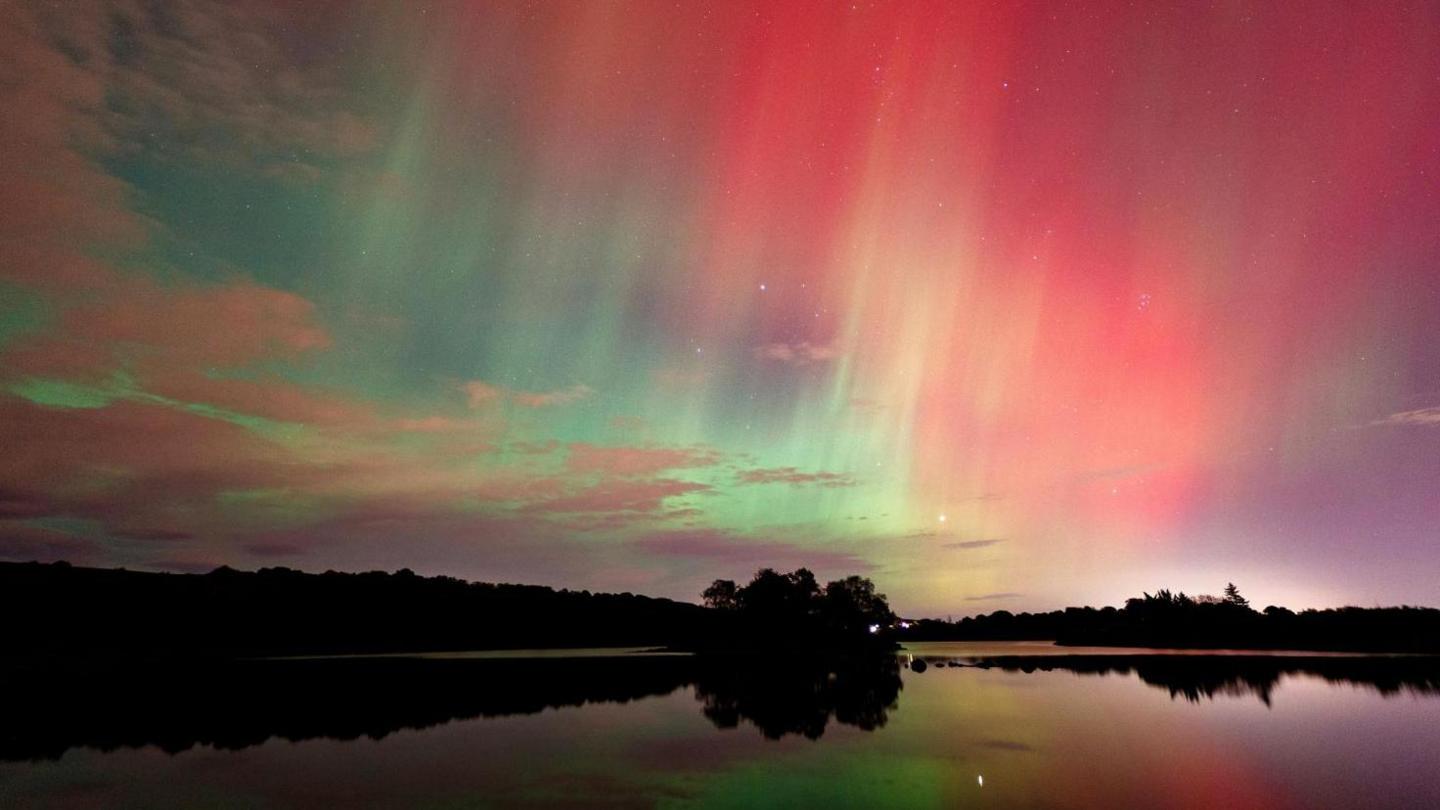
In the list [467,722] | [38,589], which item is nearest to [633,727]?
[467,722]

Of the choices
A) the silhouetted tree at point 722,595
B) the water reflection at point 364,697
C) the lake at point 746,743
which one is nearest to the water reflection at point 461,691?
the water reflection at point 364,697

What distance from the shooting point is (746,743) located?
3042 cm

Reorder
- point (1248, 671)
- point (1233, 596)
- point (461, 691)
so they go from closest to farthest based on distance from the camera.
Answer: point (461, 691), point (1248, 671), point (1233, 596)

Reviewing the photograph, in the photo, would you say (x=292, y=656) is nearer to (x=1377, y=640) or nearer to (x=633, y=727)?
(x=633, y=727)

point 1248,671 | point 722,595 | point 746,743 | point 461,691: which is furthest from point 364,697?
point 722,595

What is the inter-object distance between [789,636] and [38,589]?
14037cm

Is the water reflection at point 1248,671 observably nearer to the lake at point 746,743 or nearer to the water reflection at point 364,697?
the lake at point 746,743

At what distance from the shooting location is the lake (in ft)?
71.4

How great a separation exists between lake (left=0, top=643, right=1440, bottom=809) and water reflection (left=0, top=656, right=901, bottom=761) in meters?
0.38

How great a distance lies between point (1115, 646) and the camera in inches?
5084

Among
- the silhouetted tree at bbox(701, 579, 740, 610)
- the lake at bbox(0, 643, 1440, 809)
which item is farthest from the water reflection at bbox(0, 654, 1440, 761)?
the silhouetted tree at bbox(701, 579, 740, 610)

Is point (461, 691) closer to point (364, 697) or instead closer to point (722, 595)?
point (364, 697)

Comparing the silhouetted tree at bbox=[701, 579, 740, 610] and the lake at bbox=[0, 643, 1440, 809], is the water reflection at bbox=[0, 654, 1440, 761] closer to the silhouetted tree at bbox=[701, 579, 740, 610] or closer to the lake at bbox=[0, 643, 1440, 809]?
the lake at bbox=[0, 643, 1440, 809]

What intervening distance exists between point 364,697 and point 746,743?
36075 millimetres
